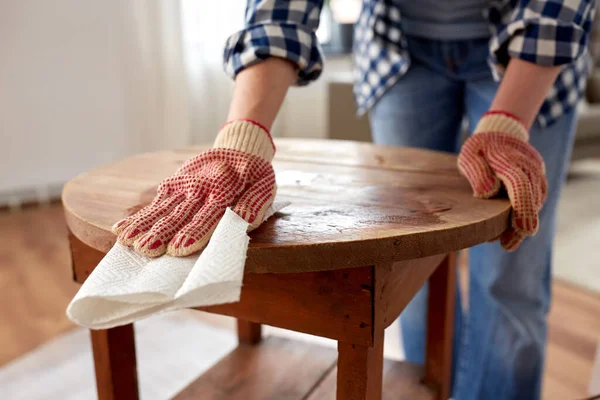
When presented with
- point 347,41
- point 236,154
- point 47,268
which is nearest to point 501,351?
point 236,154

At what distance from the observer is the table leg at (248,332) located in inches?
38.4

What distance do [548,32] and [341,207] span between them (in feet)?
1.18

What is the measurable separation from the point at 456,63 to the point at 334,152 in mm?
263

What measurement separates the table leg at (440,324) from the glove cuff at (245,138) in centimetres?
41

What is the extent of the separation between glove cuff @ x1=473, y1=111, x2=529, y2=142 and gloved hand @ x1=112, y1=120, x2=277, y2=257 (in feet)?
0.88

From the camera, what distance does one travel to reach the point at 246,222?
50 cm

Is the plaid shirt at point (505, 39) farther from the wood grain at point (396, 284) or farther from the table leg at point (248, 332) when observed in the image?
the table leg at point (248, 332)

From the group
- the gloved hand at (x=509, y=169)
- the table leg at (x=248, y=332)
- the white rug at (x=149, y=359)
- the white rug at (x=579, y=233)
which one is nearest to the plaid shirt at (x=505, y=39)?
the gloved hand at (x=509, y=169)

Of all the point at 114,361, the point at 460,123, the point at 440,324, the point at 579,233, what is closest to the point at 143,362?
the point at 114,361

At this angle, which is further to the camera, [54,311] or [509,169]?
[54,311]

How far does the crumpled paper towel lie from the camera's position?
414 millimetres

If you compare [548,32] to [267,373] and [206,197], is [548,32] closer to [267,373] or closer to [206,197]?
[206,197]

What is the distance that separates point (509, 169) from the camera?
600 millimetres

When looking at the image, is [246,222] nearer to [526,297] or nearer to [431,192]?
[431,192]
